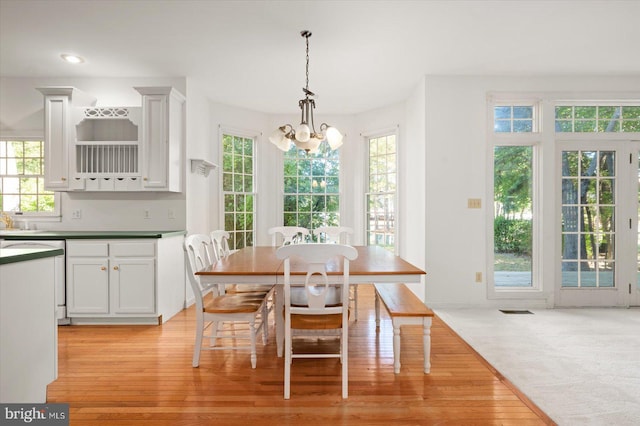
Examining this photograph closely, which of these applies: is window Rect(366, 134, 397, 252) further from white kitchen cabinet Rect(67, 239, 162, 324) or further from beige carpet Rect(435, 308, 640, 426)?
white kitchen cabinet Rect(67, 239, 162, 324)

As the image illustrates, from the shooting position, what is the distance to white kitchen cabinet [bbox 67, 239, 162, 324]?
11.1 ft

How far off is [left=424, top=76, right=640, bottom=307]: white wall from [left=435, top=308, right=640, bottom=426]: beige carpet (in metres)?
0.49

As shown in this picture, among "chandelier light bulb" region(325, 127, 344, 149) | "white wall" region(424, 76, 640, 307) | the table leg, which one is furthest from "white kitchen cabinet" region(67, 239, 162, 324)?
"white wall" region(424, 76, 640, 307)

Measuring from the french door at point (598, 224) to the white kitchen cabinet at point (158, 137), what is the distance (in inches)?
181

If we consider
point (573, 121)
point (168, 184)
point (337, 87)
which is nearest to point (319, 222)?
point (337, 87)

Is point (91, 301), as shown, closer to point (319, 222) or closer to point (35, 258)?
point (35, 258)

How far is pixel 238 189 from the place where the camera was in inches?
206

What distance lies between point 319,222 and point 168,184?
8.43 feet

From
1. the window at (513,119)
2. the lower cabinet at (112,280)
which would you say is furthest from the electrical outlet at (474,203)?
the lower cabinet at (112,280)

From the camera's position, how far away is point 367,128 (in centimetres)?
546

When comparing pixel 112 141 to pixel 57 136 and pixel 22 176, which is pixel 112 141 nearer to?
pixel 57 136

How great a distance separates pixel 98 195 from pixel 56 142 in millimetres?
701

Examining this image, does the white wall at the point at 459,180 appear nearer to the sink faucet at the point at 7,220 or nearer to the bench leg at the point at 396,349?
the bench leg at the point at 396,349

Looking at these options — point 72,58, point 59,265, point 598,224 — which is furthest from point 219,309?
point 598,224
